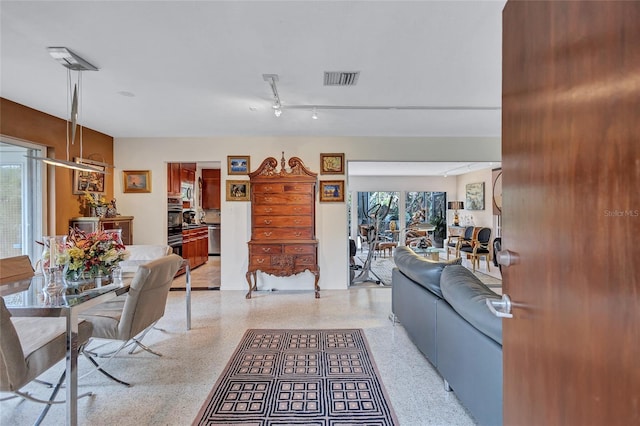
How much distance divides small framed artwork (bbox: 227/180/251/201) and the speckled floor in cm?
166

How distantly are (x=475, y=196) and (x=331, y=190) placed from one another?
5.65m

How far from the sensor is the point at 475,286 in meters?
2.09

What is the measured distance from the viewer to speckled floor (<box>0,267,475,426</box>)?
79.7 inches

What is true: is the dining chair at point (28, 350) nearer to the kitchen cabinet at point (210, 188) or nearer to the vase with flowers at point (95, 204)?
the vase with flowers at point (95, 204)

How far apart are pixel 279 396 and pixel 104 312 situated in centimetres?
160

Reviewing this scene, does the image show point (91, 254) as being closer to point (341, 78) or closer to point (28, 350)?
point (28, 350)

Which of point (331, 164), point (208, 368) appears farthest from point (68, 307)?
point (331, 164)

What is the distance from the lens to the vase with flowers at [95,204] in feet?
15.1

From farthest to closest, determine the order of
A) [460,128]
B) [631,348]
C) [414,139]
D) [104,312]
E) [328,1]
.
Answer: [414,139]
[460,128]
[104,312]
[328,1]
[631,348]

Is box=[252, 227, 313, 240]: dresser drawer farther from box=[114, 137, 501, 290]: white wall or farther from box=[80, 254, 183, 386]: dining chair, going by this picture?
box=[80, 254, 183, 386]: dining chair

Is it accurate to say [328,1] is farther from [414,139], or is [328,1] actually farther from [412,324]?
[414,139]

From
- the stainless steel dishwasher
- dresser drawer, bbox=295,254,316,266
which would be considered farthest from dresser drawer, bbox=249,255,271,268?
the stainless steel dishwasher

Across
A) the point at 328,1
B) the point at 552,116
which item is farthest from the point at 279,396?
the point at 328,1

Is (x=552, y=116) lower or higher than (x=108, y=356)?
higher
